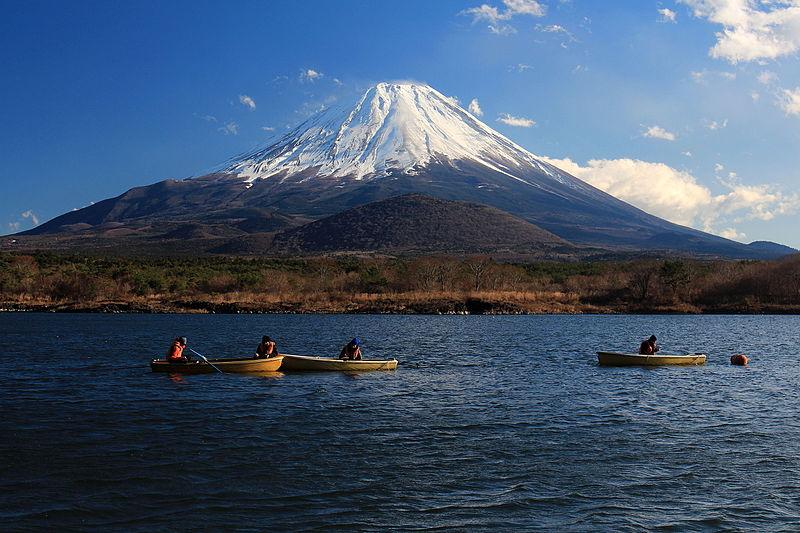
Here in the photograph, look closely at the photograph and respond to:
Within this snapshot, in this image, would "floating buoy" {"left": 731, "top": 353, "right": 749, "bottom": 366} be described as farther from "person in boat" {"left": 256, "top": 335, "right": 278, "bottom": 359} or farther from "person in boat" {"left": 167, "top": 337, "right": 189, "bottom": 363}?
"person in boat" {"left": 167, "top": 337, "right": 189, "bottom": 363}

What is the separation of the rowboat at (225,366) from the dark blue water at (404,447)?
58 cm

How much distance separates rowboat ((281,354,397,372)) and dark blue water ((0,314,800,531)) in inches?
24.6

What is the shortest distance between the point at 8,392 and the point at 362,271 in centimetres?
6970

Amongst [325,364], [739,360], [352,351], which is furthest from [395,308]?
[325,364]

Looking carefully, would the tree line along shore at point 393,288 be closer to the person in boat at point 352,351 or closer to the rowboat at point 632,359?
the rowboat at point 632,359

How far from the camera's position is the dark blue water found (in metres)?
13.0

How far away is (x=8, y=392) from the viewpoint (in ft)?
81.1

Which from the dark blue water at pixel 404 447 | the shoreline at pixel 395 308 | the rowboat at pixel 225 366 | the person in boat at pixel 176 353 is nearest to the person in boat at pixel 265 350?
the rowboat at pixel 225 366

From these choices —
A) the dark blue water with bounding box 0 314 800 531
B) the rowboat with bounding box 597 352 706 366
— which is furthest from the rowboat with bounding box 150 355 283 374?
the rowboat with bounding box 597 352 706 366

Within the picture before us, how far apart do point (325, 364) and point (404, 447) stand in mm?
13583

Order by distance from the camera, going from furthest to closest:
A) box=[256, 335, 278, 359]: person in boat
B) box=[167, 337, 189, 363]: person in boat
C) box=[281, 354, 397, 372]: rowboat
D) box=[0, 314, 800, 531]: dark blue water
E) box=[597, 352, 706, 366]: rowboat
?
1. box=[597, 352, 706, 366]: rowboat
2. box=[281, 354, 397, 372]: rowboat
3. box=[256, 335, 278, 359]: person in boat
4. box=[167, 337, 189, 363]: person in boat
5. box=[0, 314, 800, 531]: dark blue water

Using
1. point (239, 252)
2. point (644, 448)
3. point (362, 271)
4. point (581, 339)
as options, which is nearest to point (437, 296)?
point (362, 271)

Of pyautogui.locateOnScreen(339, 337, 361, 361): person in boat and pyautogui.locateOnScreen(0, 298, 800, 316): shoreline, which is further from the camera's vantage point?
pyautogui.locateOnScreen(0, 298, 800, 316): shoreline

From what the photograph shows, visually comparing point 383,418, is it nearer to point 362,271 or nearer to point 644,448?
point 644,448
